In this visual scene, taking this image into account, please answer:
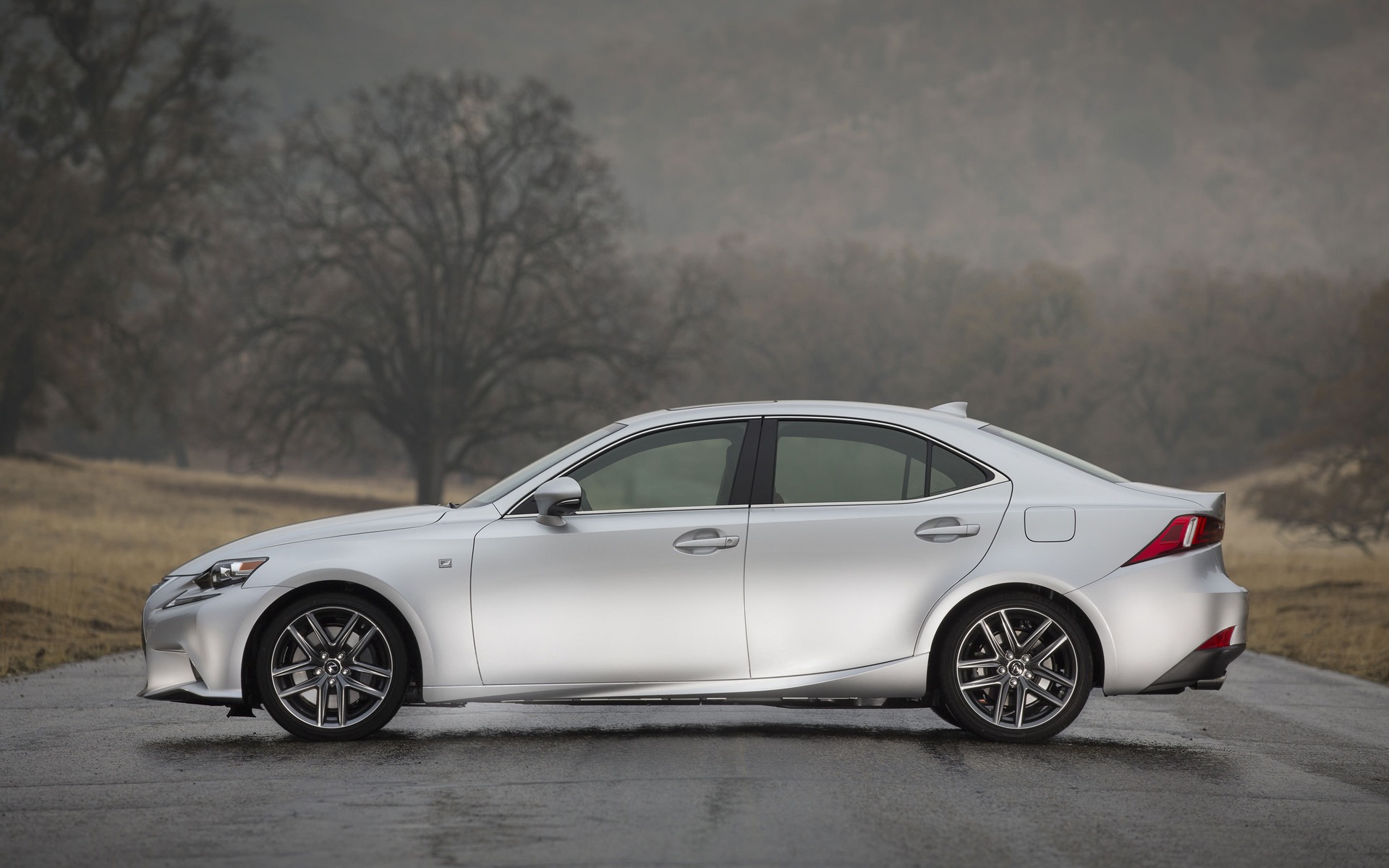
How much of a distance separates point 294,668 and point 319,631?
0.22m

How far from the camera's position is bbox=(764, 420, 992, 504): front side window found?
7.93m

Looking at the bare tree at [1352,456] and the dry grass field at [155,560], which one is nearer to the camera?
the dry grass field at [155,560]

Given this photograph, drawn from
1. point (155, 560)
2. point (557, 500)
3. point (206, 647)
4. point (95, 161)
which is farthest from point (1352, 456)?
point (206, 647)

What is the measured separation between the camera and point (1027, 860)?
5340 mm

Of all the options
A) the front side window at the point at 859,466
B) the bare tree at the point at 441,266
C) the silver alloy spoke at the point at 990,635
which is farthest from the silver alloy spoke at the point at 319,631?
the bare tree at the point at 441,266

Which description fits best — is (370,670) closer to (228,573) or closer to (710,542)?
(228,573)

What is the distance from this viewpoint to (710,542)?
7.73m

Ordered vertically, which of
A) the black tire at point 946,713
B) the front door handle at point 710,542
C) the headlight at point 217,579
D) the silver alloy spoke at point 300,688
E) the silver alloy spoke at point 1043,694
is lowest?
the black tire at point 946,713

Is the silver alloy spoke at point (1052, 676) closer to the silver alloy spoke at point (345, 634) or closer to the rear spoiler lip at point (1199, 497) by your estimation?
the rear spoiler lip at point (1199, 497)

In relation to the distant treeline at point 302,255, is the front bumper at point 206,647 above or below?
below

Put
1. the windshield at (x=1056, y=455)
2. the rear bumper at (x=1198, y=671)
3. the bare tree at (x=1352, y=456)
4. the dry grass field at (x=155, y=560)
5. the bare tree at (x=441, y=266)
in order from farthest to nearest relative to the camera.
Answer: the bare tree at (x=441, y=266) < the bare tree at (x=1352, y=456) < the dry grass field at (x=155, y=560) < the windshield at (x=1056, y=455) < the rear bumper at (x=1198, y=671)

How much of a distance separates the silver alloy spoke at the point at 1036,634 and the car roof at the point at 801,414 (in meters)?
1.06

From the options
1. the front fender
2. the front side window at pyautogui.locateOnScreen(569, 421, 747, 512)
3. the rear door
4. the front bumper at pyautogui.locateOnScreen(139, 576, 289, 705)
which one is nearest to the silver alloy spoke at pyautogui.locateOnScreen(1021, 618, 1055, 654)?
the rear door

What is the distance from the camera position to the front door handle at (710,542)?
7.73m
